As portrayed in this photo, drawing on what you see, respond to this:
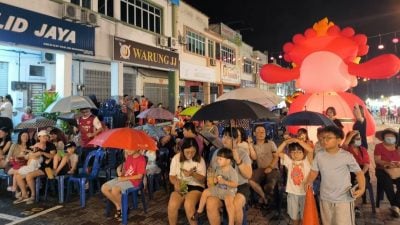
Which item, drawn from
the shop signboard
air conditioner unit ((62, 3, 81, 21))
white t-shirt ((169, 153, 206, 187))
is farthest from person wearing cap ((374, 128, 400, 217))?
the shop signboard

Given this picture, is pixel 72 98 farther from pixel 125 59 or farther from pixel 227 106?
pixel 125 59

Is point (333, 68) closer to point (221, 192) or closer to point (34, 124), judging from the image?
point (221, 192)

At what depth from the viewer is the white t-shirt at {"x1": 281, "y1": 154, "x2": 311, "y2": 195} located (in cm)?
451

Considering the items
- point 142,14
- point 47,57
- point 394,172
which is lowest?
point 394,172

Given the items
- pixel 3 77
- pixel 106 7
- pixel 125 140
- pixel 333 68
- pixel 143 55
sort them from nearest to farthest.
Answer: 1. pixel 125 140
2. pixel 333 68
3. pixel 3 77
4. pixel 106 7
5. pixel 143 55

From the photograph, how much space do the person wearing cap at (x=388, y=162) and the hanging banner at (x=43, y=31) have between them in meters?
9.74

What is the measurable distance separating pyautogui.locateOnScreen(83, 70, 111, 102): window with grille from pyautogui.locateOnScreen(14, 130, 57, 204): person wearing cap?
826 cm

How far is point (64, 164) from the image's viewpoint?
20.6 ft

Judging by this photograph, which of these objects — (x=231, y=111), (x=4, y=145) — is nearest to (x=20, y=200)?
(x=4, y=145)

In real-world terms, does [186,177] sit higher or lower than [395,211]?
higher

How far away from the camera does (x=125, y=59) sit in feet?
48.0

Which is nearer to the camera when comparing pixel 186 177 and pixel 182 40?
pixel 186 177

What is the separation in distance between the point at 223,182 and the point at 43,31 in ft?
29.4

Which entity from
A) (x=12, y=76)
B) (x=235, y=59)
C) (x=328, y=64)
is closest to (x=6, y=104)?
(x=12, y=76)
